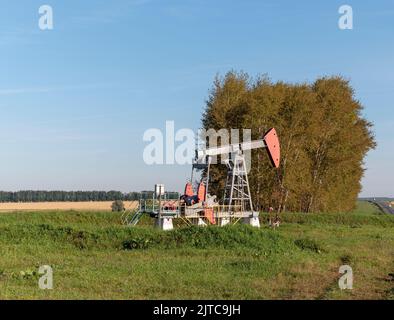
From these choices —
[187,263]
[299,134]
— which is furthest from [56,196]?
[187,263]

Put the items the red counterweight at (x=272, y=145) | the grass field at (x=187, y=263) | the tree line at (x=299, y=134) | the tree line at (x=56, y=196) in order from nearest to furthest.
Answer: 1. the grass field at (x=187, y=263)
2. the red counterweight at (x=272, y=145)
3. the tree line at (x=299, y=134)
4. the tree line at (x=56, y=196)

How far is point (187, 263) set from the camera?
1678 cm

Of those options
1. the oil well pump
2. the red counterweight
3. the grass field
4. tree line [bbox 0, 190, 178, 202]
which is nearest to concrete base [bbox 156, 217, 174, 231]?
the oil well pump

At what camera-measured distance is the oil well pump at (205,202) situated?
2938 centimetres

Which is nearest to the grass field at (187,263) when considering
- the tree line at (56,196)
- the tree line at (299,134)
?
the tree line at (299,134)

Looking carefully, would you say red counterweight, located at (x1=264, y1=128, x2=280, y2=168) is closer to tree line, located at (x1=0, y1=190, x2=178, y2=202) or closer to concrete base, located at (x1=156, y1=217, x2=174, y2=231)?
concrete base, located at (x1=156, y1=217, x2=174, y2=231)

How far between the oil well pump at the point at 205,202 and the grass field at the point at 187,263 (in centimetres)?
585

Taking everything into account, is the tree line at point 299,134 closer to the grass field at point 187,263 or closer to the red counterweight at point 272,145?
the red counterweight at point 272,145
